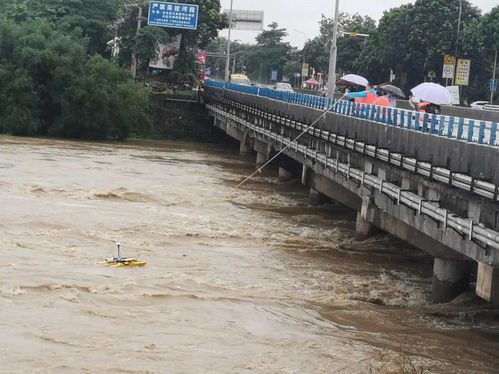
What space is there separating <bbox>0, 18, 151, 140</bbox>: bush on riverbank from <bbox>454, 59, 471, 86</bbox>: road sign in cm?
2029

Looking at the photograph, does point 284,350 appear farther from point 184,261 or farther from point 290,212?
point 290,212

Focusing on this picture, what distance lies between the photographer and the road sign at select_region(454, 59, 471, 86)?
5966 centimetres

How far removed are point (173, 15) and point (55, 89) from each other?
1549 cm

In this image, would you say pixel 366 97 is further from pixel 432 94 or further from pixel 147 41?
pixel 147 41

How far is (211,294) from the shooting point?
56.7ft

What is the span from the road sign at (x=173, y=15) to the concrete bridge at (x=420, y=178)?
→ 118 ft

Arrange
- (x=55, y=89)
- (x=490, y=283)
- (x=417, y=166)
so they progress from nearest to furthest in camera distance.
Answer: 1. (x=490, y=283)
2. (x=417, y=166)
3. (x=55, y=89)

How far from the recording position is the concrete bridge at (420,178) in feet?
51.9

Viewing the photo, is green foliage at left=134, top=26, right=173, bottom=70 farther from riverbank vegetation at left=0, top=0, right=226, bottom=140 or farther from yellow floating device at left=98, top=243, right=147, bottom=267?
yellow floating device at left=98, top=243, right=147, bottom=267

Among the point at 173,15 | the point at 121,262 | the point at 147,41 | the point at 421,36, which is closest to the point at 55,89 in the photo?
the point at 173,15

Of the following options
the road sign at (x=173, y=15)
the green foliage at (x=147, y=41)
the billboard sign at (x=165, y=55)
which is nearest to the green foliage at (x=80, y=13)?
the billboard sign at (x=165, y=55)

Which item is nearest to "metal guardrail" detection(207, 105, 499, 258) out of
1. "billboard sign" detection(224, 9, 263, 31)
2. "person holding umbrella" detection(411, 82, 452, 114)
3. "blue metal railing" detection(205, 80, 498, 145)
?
"blue metal railing" detection(205, 80, 498, 145)

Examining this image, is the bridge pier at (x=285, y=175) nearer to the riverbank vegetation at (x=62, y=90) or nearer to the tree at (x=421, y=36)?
the riverbank vegetation at (x=62, y=90)

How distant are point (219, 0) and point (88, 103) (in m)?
25.5
